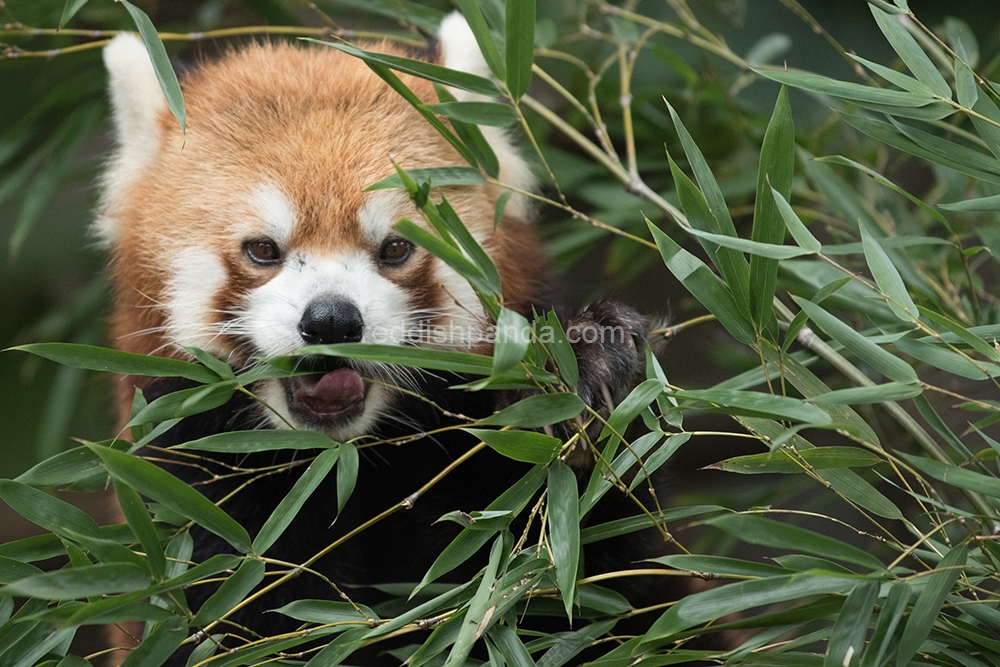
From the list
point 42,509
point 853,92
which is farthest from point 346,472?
point 853,92

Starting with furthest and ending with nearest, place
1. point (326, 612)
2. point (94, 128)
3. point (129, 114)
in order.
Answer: point (94, 128)
point (129, 114)
point (326, 612)

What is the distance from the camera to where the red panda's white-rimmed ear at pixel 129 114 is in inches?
71.2

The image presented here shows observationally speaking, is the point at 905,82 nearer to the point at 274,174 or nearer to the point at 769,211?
the point at 769,211

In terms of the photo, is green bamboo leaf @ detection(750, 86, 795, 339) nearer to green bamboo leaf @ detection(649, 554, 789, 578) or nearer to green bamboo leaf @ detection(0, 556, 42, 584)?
green bamboo leaf @ detection(649, 554, 789, 578)

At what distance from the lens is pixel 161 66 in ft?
4.57

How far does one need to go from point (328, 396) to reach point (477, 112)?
0.57 meters

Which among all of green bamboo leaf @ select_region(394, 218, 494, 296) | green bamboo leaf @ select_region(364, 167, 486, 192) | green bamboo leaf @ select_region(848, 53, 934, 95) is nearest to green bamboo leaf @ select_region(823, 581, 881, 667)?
green bamboo leaf @ select_region(394, 218, 494, 296)

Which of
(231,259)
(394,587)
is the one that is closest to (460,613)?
(394,587)

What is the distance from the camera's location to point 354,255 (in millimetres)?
1579

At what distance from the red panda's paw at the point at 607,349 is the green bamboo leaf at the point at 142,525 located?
0.67 m

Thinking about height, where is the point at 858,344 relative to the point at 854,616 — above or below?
above

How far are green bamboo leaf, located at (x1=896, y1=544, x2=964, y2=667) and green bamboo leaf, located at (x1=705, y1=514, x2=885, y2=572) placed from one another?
61mm

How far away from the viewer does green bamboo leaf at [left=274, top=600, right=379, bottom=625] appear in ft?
4.18

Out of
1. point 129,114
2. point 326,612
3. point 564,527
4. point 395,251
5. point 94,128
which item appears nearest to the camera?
point 564,527
